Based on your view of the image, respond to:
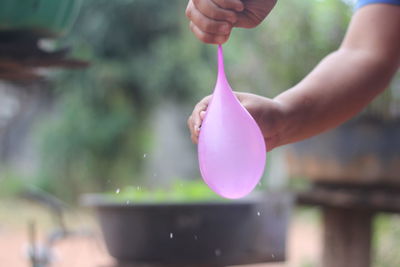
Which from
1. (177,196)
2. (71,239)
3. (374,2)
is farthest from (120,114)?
(374,2)

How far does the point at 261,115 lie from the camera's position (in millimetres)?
590

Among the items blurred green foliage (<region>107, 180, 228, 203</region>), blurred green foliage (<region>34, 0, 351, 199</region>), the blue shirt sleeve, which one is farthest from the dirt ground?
the blue shirt sleeve

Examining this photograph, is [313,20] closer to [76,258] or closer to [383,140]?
[383,140]

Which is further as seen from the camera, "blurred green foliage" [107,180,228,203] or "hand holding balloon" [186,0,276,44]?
"blurred green foliage" [107,180,228,203]

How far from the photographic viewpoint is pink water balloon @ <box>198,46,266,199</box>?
0.52 metres

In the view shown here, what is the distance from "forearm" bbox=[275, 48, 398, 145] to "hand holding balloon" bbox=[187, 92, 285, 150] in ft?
0.05

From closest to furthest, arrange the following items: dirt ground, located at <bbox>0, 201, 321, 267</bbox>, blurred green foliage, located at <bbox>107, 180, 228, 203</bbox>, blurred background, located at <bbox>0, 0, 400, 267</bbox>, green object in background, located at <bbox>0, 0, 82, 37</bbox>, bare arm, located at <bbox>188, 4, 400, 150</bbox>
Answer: bare arm, located at <bbox>188, 4, 400, 150</bbox> < green object in background, located at <bbox>0, 0, 82, 37</bbox> < blurred green foliage, located at <bbox>107, 180, 228, 203</bbox> < dirt ground, located at <bbox>0, 201, 321, 267</bbox> < blurred background, located at <bbox>0, 0, 400, 267</bbox>

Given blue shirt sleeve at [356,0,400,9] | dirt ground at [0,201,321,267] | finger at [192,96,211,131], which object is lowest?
dirt ground at [0,201,321,267]

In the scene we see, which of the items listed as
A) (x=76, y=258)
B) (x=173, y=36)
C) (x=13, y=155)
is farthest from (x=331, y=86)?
(x=13, y=155)

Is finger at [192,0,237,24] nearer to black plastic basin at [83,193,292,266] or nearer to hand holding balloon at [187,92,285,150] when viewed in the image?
hand holding balloon at [187,92,285,150]

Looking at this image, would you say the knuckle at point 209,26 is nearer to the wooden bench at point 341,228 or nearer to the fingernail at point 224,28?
the fingernail at point 224,28

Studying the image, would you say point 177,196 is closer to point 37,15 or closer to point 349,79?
point 37,15

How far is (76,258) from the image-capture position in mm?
4402

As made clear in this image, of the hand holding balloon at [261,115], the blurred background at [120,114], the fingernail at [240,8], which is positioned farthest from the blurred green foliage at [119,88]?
the fingernail at [240,8]
